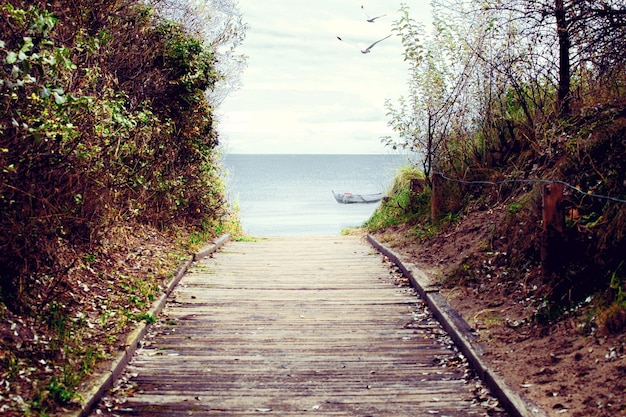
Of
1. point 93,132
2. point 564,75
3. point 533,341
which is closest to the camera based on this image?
point 533,341

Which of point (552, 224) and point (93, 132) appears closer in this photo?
point (552, 224)

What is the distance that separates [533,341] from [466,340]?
1.92 ft

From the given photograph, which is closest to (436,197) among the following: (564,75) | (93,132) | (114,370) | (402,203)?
(402,203)

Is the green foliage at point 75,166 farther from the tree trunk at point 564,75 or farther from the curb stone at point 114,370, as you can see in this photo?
the tree trunk at point 564,75

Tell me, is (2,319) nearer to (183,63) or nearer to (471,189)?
(183,63)

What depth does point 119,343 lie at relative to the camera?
5277mm

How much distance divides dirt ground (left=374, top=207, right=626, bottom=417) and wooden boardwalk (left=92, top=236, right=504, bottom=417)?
0.36m

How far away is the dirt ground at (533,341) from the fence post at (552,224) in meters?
0.35

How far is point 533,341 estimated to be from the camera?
5039 millimetres

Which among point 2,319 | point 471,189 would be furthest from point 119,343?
point 471,189

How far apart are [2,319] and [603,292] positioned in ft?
14.6

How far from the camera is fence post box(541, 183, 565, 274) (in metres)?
5.48

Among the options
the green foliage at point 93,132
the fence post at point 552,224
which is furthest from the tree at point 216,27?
the fence post at point 552,224

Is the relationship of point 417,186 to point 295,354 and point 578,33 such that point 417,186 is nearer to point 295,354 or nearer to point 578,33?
point 578,33
